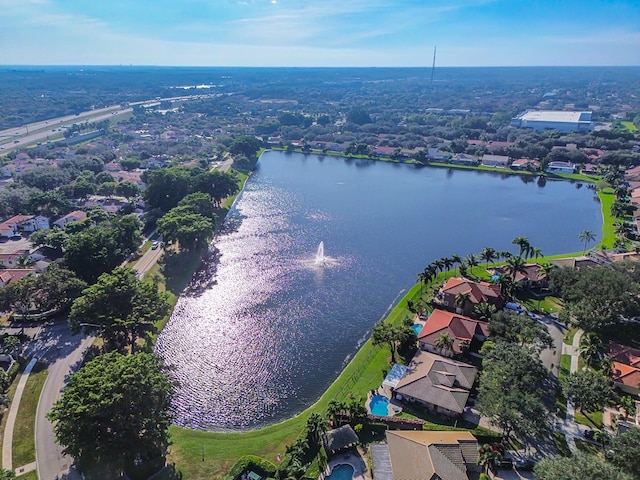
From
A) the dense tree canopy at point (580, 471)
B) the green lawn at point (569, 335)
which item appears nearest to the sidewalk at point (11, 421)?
the dense tree canopy at point (580, 471)

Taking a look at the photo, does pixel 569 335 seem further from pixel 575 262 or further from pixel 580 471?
pixel 580 471

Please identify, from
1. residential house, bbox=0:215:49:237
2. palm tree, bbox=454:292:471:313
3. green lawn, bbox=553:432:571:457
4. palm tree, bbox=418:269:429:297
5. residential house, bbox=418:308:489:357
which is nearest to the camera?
green lawn, bbox=553:432:571:457

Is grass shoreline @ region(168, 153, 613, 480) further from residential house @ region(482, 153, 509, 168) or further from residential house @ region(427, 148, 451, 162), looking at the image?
residential house @ region(427, 148, 451, 162)

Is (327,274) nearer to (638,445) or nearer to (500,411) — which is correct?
(500,411)

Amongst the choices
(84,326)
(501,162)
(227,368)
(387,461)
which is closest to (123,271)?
(84,326)

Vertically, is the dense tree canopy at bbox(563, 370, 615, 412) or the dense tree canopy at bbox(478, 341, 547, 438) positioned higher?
the dense tree canopy at bbox(478, 341, 547, 438)

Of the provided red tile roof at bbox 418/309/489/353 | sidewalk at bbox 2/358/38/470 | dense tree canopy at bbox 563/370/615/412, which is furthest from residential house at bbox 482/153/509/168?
sidewalk at bbox 2/358/38/470

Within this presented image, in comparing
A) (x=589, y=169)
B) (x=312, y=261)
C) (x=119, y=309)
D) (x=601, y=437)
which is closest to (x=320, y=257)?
(x=312, y=261)

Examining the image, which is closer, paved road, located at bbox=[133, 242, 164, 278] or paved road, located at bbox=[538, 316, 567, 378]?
paved road, located at bbox=[538, 316, 567, 378]
